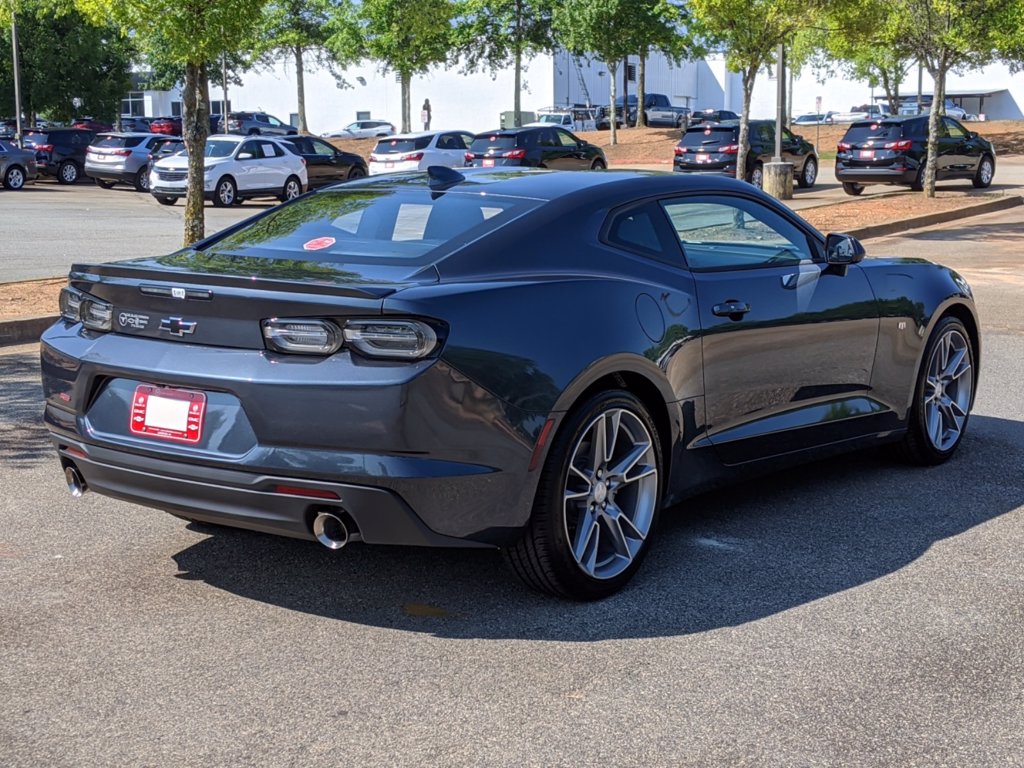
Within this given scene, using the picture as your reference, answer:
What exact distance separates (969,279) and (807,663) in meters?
12.0

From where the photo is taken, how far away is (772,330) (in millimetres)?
5559

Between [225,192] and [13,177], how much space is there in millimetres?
8997

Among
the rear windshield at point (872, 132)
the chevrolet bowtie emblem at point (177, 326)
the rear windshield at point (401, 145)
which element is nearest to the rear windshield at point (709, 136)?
the rear windshield at point (872, 132)

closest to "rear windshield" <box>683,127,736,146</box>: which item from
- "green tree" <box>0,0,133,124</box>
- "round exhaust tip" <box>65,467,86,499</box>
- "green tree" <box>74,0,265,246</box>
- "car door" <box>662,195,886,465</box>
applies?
"green tree" <box>74,0,265,246</box>

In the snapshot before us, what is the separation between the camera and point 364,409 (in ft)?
13.4

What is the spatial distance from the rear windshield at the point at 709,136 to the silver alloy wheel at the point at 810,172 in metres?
2.78

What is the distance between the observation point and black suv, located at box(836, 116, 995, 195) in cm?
2853

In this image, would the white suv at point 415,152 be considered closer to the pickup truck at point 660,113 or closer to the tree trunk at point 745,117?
the tree trunk at point 745,117

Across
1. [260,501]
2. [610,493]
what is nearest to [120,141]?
[610,493]

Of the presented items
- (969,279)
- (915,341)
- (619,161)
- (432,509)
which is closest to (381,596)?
(432,509)

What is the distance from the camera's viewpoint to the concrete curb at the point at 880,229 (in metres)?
10.7

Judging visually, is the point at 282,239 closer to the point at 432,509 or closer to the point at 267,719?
the point at 432,509

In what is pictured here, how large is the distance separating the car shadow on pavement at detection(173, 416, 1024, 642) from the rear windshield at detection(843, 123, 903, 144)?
2370 cm

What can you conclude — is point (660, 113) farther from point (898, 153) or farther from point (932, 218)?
point (932, 218)
